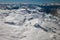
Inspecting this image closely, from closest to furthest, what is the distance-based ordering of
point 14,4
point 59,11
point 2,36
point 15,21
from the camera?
1. point 2,36
2. point 15,21
3. point 59,11
4. point 14,4

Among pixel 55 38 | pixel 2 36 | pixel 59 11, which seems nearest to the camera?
pixel 2 36

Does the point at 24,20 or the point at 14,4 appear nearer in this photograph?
the point at 24,20

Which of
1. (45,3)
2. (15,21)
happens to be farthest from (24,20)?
(45,3)

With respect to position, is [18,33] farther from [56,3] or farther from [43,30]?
[56,3]

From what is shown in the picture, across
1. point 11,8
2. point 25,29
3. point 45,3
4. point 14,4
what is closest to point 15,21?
point 25,29

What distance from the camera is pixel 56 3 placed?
289 inches

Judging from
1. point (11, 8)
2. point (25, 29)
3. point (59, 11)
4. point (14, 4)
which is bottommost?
point (25, 29)

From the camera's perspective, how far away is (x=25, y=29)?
387 centimetres

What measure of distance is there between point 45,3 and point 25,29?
13.1 feet

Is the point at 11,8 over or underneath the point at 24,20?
over

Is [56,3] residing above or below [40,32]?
above

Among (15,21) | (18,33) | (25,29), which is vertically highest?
(15,21)

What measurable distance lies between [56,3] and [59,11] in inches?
42.2

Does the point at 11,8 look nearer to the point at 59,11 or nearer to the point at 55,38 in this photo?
the point at 59,11
